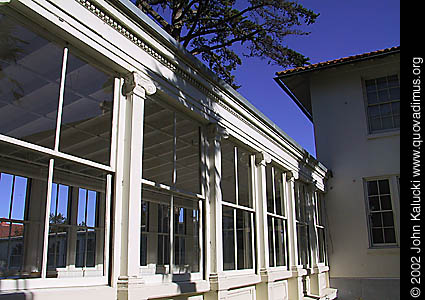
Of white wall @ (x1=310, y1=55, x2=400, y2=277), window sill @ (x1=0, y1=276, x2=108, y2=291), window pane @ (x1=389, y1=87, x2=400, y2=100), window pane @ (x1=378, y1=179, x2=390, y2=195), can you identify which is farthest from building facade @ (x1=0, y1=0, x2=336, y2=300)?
window pane @ (x1=389, y1=87, x2=400, y2=100)

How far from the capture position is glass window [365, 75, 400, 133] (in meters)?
11.5

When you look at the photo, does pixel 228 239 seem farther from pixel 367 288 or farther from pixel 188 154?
pixel 367 288

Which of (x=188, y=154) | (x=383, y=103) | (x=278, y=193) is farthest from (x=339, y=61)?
(x=188, y=154)

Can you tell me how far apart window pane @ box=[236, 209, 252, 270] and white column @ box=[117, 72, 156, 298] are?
2.56 m

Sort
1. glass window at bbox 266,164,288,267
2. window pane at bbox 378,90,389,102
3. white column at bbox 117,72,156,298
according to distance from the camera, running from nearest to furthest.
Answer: white column at bbox 117,72,156,298
glass window at bbox 266,164,288,267
window pane at bbox 378,90,389,102

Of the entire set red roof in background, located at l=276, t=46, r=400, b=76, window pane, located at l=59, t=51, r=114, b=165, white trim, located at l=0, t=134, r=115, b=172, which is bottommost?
white trim, located at l=0, t=134, r=115, b=172

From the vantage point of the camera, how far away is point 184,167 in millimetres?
6059

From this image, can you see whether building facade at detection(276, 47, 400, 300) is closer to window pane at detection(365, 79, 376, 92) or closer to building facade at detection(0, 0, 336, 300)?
window pane at detection(365, 79, 376, 92)

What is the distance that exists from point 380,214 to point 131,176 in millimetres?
9059

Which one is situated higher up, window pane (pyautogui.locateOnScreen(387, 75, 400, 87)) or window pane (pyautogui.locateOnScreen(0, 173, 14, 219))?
window pane (pyautogui.locateOnScreen(387, 75, 400, 87))


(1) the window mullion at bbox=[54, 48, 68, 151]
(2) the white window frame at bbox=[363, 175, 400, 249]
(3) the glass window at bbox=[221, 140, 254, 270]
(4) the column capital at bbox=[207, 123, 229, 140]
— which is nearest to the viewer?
(1) the window mullion at bbox=[54, 48, 68, 151]
